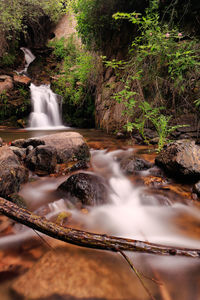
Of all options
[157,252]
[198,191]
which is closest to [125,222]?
[157,252]

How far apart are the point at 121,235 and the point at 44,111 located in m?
8.42

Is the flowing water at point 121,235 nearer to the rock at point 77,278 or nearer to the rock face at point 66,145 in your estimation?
the rock at point 77,278

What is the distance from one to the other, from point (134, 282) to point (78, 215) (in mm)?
870

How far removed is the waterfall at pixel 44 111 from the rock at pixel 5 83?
1079 mm

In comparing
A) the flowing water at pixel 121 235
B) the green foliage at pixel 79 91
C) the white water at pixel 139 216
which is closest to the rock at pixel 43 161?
the flowing water at pixel 121 235

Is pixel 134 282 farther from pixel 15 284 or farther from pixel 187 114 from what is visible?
pixel 187 114

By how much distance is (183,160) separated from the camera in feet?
7.63

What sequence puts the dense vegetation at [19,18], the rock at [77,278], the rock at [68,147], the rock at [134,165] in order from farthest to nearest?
the dense vegetation at [19,18], the rock at [68,147], the rock at [134,165], the rock at [77,278]

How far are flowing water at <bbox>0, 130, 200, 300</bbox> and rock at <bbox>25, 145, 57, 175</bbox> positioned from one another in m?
0.18

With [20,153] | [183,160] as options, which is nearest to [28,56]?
[20,153]

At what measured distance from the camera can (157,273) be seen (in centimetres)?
107

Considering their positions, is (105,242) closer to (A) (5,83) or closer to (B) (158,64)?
(B) (158,64)

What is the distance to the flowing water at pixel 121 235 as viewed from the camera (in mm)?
961

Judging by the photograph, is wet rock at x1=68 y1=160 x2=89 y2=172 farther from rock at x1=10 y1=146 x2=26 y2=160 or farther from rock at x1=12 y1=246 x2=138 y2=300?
rock at x1=12 y1=246 x2=138 y2=300
